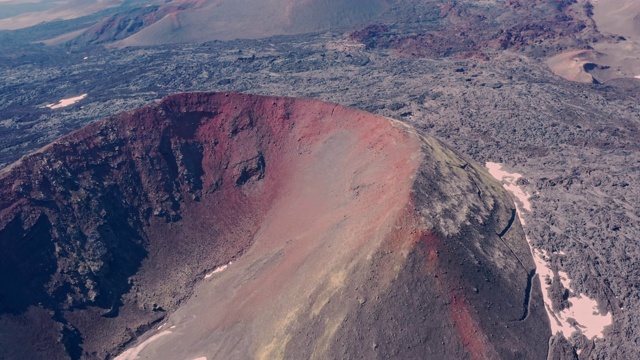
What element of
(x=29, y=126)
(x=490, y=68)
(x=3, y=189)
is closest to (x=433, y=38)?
(x=490, y=68)

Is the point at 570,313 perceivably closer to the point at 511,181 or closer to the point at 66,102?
the point at 511,181

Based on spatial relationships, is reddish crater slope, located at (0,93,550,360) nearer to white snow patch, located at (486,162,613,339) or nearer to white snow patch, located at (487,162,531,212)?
white snow patch, located at (486,162,613,339)

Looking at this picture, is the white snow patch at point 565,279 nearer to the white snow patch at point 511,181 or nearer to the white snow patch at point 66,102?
the white snow patch at point 511,181

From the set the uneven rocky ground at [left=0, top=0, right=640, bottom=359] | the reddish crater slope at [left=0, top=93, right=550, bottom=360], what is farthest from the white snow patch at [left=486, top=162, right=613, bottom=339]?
the reddish crater slope at [left=0, top=93, right=550, bottom=360]

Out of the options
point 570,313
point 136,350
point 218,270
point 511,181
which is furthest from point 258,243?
point 511,181

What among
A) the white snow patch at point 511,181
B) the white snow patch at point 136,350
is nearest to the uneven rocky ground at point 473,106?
the white snow patch at point 511,181

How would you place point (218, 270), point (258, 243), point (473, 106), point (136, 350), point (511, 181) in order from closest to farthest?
1. point (136, 350)
2. point (218, 270)
3. point (258, 243)
4. point (511, 181)
5. point (473, 106)
